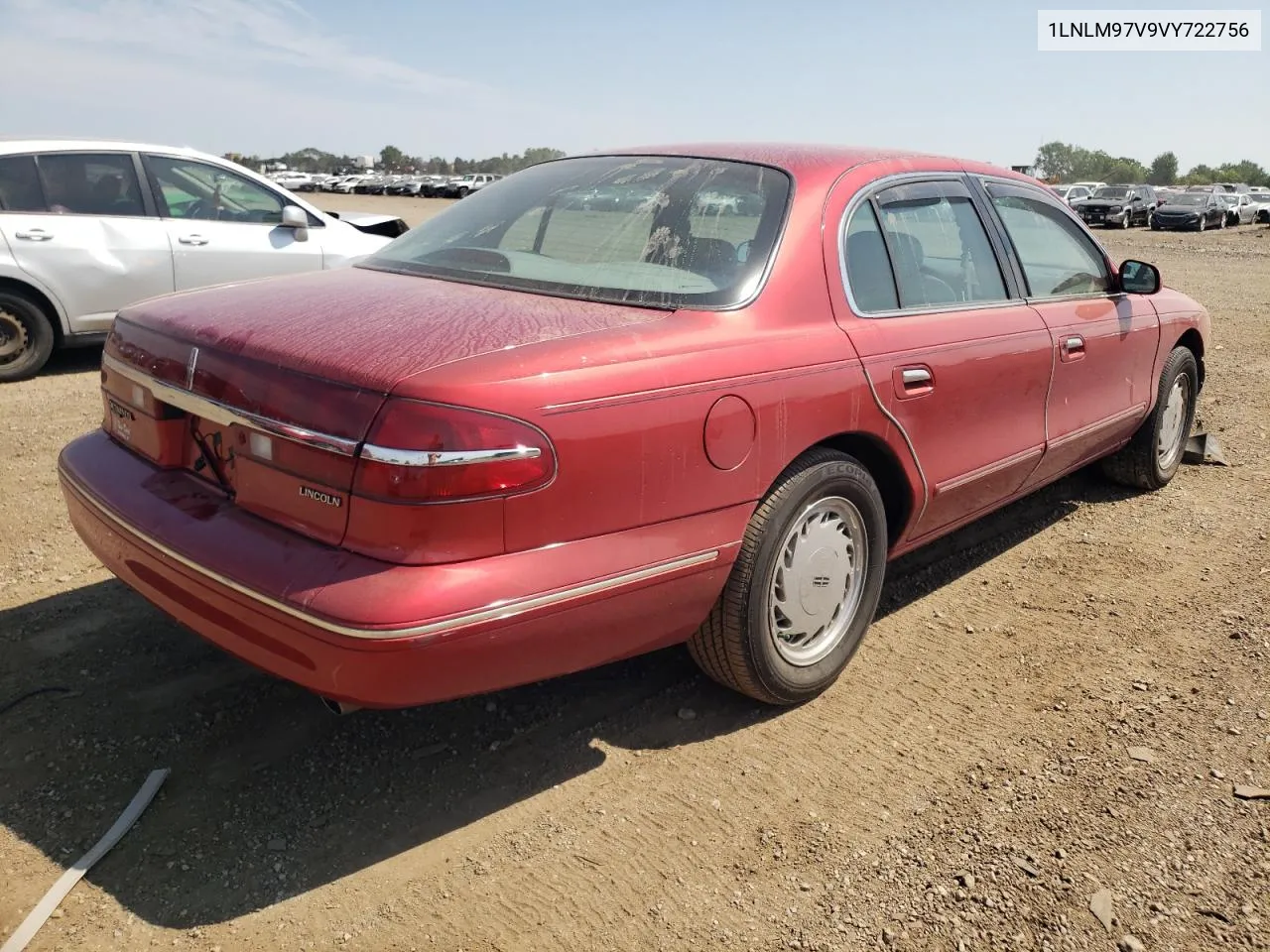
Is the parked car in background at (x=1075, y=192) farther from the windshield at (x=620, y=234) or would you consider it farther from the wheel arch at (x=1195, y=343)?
the windshield at (x=620, y=234)

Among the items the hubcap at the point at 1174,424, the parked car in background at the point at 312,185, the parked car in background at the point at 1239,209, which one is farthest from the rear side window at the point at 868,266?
the parked car in background at the point at 312,185

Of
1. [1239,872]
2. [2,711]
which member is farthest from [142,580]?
[1239,872]

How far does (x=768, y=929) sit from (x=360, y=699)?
3.36ft

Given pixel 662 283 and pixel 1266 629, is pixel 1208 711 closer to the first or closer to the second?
pixel 1266 629

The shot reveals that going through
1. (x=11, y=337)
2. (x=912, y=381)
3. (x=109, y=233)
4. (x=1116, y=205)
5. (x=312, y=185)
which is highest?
(x=312, y=185)

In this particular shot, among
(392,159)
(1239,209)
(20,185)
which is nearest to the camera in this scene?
(20,185)

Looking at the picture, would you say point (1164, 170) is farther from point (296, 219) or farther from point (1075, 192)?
point (296, 219)

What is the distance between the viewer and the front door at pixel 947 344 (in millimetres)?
3074

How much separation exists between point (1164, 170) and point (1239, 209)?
7216 centimetres

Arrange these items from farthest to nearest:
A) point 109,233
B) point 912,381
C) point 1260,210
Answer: point 1260,210, point 109,233, point 912,381

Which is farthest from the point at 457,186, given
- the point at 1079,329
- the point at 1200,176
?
the point at 1200,176

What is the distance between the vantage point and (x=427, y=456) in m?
2.09

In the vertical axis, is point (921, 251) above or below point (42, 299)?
above

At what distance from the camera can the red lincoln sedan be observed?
84.1 inches
